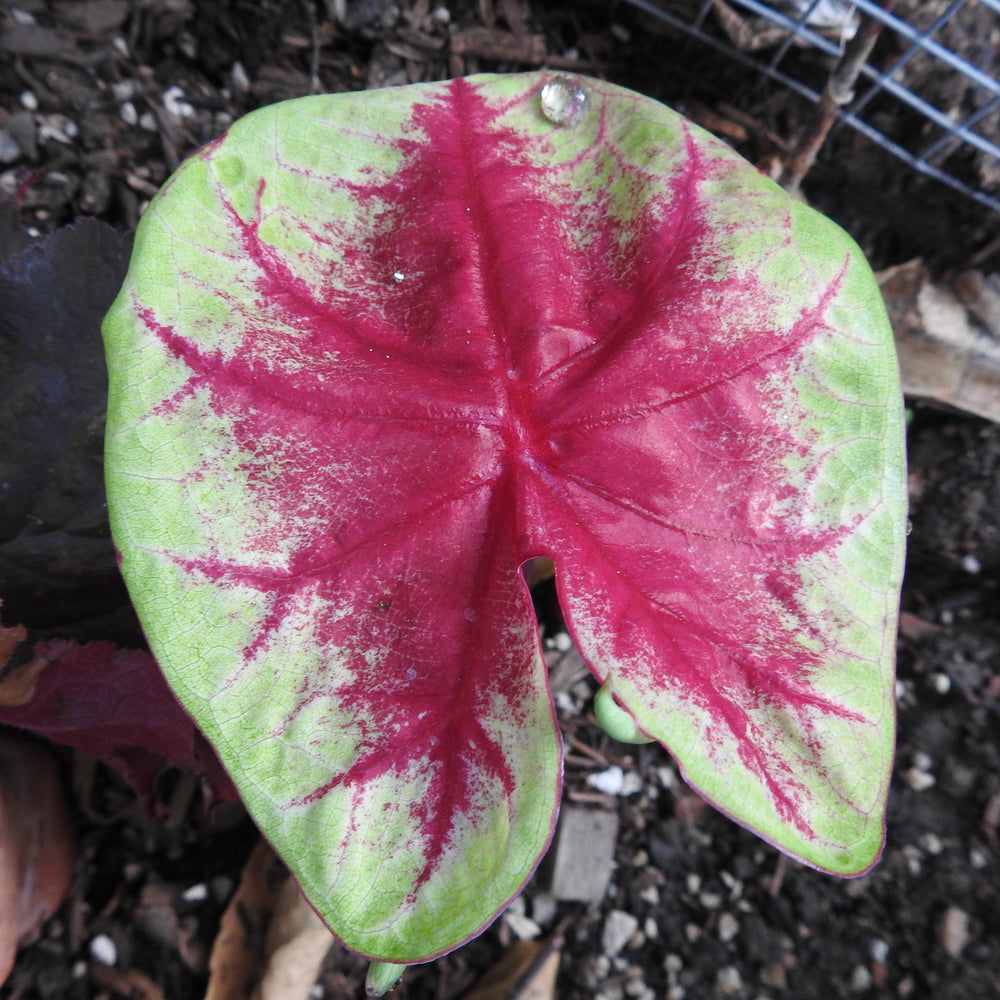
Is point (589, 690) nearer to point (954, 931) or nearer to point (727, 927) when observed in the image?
point (727, 927)

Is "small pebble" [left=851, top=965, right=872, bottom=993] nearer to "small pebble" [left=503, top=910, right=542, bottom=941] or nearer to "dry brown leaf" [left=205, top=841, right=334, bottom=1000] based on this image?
"small pebble" [left=503, top=910, right=542, bottom=941]

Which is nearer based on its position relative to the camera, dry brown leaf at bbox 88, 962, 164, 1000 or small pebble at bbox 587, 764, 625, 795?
dry brown leaf at bbox 88, 962, 164, 1000

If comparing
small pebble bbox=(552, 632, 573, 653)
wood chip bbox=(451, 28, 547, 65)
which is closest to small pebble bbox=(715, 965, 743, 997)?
small pebble bbox=(552, 632, 573, 653)

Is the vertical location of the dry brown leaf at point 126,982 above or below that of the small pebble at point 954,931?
below

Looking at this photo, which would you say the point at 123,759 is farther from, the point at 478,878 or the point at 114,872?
the point at 478,878

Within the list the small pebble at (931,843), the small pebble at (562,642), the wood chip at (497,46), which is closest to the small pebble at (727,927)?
the small pebble at (931,843)

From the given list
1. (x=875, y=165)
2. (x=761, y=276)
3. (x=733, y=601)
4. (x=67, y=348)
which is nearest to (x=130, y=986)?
(x=67, y=348)

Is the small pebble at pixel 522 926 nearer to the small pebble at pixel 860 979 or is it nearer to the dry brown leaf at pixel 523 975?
the dry brown leaf at pixel 523 975
